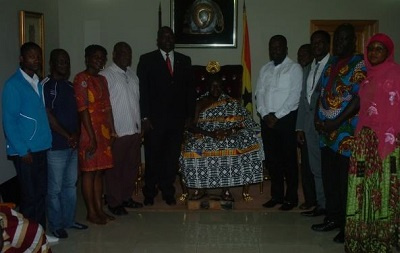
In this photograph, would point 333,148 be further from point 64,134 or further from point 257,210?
point 64,134

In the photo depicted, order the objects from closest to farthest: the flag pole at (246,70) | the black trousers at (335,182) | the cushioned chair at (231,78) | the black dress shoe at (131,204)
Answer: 1. the black trousers at (335,182)
2. the black dress shoe at (131,204)
3. the cushioned chair at (231,78)
4. the flag pole at (246,70)

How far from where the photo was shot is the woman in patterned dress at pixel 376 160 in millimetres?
3422

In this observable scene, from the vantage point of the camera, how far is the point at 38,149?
3762mm

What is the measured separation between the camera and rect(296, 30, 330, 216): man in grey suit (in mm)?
4547

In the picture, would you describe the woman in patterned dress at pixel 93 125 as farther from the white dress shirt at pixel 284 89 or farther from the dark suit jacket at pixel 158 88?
the white dress shirt at pixel 284 89

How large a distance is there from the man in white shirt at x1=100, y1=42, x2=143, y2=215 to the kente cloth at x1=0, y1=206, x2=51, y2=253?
2281 millimetres

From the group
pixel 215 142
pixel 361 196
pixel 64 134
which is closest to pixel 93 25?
pixel 215 142

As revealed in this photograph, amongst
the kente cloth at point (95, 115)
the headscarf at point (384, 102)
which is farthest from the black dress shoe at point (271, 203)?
the headscarf at point (384, 102)

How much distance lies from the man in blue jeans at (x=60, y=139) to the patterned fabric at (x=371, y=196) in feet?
6.77

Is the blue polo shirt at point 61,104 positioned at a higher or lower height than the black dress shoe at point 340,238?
higher

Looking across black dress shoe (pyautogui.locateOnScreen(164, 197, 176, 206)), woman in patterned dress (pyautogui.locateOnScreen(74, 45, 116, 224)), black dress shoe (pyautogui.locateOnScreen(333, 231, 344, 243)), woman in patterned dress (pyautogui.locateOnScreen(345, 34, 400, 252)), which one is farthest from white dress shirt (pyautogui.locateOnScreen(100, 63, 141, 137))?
woman in patterned dress (pyautogui.locateOnScreen(345, 34, 400, 252))

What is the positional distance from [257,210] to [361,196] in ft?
5.25

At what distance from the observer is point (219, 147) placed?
511 centimetres

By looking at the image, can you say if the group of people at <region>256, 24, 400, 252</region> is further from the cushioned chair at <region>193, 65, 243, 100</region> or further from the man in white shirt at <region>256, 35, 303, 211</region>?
the cushioned chair at <region>193, 65, 243, 100</region>
